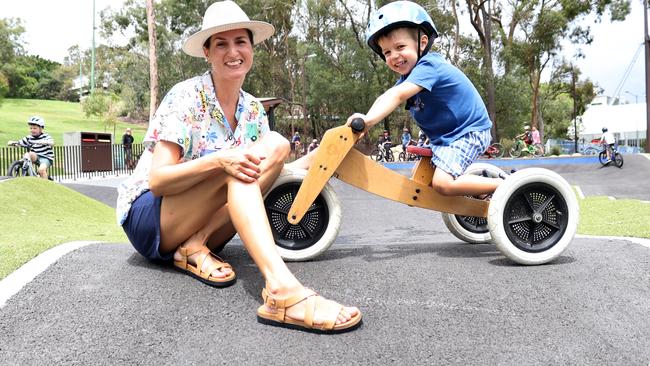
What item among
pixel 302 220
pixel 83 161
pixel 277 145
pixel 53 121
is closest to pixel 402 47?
pixel 277 145

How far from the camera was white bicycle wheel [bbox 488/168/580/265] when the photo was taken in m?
2.98

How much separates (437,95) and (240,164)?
4.69 ft

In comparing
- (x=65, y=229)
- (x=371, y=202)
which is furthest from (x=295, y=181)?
(x=371, y=202)

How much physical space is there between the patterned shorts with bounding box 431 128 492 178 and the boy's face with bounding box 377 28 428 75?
519 millimetres

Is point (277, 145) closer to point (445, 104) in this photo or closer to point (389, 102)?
point (389, 102)

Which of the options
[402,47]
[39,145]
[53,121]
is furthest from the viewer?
[53,121]

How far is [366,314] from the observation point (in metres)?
2.28

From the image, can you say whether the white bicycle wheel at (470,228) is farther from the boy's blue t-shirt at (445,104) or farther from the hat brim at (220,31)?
the hat brim at (220,31)

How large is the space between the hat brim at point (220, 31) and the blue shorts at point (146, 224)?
776 millimetres

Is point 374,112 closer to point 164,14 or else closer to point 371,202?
point 371,202

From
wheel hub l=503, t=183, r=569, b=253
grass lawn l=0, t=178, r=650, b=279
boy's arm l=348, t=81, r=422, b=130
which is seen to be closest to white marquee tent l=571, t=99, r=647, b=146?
grass lawn l=0, t=178, r=650, b=279

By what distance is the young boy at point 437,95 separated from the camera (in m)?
3.08

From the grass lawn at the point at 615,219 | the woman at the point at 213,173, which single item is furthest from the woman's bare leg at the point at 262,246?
the grass lawn at the point at 615,219

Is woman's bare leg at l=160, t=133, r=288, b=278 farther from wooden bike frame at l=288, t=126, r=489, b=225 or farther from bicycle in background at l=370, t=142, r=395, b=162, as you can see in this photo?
bicycle in background at l=370, t=142, r=395, b=162
